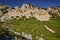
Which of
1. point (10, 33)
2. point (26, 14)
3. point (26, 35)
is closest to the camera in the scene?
point (26, 35)

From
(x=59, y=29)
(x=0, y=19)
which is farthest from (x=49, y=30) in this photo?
(x=0, y=19)

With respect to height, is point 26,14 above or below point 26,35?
above

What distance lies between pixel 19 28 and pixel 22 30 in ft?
2.90

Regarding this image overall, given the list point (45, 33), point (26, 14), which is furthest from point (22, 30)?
point (26, 14)

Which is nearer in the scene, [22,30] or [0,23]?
[22,30]

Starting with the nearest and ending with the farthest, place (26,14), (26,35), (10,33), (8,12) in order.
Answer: (26,35) → (10,33) → (8,12) → (26,14)

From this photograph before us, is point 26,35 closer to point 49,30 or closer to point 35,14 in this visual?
point 49,30

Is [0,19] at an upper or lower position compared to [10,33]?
upper

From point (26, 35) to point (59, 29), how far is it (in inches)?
101

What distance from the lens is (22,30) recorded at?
14.4m

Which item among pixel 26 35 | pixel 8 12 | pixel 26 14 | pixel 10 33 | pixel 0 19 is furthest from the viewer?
pixel 26 14

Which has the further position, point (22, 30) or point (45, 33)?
point (22, 30)

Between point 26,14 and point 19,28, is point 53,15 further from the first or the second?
point 19,28

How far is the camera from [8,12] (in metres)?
16.6
